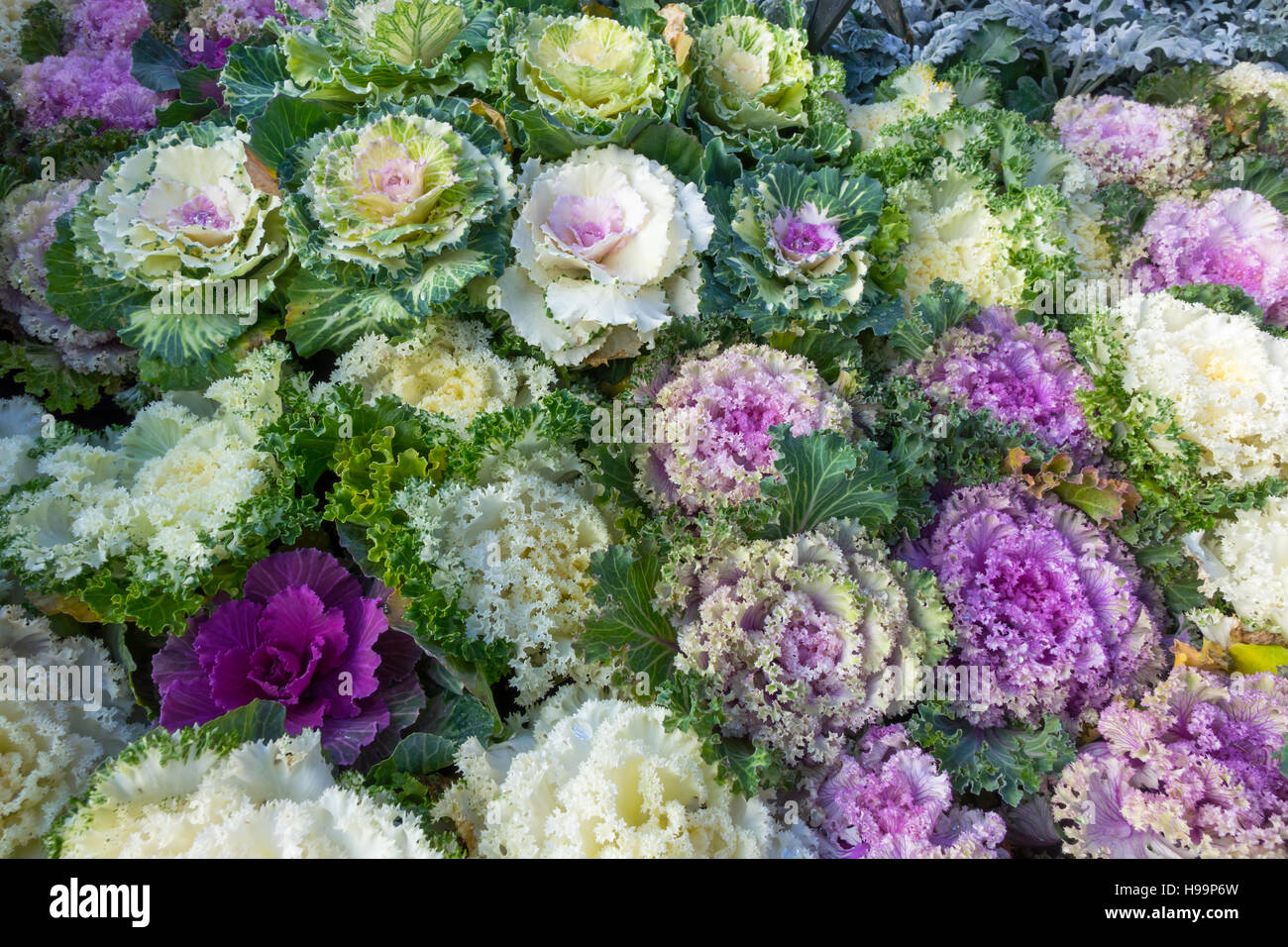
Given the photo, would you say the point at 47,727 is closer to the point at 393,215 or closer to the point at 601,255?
the point at 393,215

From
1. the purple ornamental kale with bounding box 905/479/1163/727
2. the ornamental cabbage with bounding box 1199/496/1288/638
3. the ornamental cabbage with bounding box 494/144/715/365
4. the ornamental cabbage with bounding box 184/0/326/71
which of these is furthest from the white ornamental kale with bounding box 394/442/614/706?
the ornamental cabbage with bounding box 184/0/326/71

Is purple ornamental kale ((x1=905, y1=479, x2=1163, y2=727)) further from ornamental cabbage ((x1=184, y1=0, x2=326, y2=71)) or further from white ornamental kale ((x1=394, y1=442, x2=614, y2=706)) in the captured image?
ornamental cabbage ((x1=184, y1=0, x2=326, y2=71))

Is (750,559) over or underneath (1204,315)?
underneath

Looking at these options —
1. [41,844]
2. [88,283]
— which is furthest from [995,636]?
[88,283]

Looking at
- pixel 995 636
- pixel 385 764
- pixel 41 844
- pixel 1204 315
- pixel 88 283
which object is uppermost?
pixel 1204 315

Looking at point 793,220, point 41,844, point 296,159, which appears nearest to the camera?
point 41,844

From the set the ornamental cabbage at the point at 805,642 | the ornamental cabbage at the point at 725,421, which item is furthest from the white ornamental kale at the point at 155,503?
the ornamental cabbage at the point at 805,642

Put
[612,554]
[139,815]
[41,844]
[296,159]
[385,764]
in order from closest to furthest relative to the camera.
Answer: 1. [139,815]
2. [41,844]
3. [385,764]
4. [612,554]
5. [296,159]

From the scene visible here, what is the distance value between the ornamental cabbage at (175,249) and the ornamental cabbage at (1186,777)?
2684 millimetres

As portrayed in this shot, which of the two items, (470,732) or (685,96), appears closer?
(470,732)

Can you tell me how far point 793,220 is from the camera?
9.21 feet

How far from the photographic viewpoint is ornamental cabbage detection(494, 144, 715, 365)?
2.46m
